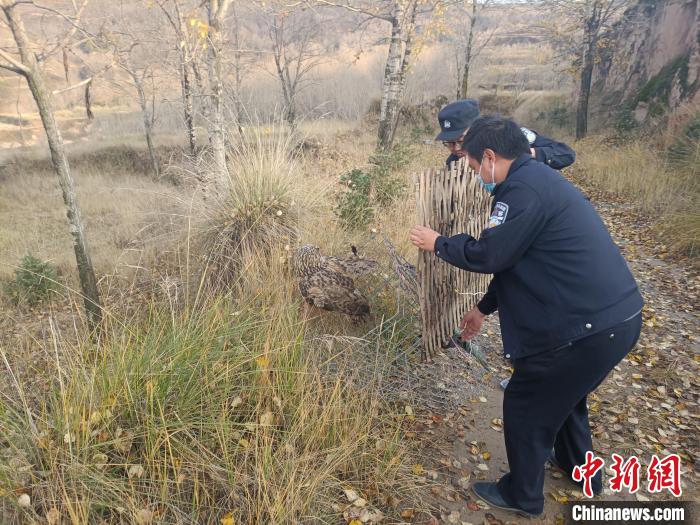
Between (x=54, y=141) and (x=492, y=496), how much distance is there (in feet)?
13.9

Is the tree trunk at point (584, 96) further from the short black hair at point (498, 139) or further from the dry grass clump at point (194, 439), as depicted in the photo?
the dry grass clump at point (194, 439)

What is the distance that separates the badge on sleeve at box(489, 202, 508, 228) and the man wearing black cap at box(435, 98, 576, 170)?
55.2 inches

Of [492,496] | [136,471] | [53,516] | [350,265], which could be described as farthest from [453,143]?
[53,516]

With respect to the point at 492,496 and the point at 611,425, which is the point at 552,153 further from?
the point at 492,496

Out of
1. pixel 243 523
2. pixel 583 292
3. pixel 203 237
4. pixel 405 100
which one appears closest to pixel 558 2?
pixel 405 100

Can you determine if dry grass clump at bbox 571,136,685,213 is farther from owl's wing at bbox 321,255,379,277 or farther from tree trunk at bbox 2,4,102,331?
tree trunk at bbox 2,4,102,331

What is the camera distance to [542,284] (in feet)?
6.22

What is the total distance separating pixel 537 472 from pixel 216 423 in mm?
1646

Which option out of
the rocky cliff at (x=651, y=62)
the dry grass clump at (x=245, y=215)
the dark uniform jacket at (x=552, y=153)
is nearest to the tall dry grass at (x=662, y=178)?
the rocky cliff at (x=651, y=62)

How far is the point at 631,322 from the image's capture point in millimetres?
1902

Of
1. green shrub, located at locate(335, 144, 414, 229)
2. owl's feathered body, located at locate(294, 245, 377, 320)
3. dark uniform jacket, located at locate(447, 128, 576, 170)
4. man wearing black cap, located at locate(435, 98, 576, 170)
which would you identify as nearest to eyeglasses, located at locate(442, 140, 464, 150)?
man wearing black cap, located at locate(435, 98, 576, 170)

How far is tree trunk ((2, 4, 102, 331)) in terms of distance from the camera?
333 centimetres

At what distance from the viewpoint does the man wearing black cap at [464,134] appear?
10.5 feet

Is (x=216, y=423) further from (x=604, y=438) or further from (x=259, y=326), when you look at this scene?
(x=604, y=438)
